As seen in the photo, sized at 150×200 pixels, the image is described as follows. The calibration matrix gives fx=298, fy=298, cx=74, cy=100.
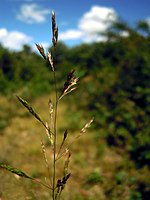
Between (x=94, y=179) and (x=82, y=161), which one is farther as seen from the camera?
(x=82, y=161)

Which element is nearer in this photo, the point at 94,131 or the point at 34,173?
the point at 34,173

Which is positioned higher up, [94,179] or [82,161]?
[82,161]

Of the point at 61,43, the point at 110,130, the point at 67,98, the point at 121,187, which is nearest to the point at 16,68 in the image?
the point at 67,98

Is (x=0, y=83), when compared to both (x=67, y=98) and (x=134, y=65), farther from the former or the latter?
(x=134, y=65)

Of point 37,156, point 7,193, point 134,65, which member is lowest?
point 7,193

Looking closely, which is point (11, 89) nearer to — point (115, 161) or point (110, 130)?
point (110, 130)

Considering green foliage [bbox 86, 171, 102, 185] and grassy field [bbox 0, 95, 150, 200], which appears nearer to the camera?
grassy field [bbox 0, 95, 150, 200]

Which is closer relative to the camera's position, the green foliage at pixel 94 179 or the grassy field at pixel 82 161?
the grassy field at pixel 82 161

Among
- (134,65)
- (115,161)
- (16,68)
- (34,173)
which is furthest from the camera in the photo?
(16,68)

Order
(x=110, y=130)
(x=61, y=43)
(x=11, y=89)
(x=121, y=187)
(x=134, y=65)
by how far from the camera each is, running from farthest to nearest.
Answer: (x=61, y=43), (x=11, y=89), (x=134, y=65), (x=110, y=130), (x=121, y=187)

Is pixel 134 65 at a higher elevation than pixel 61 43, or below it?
below
